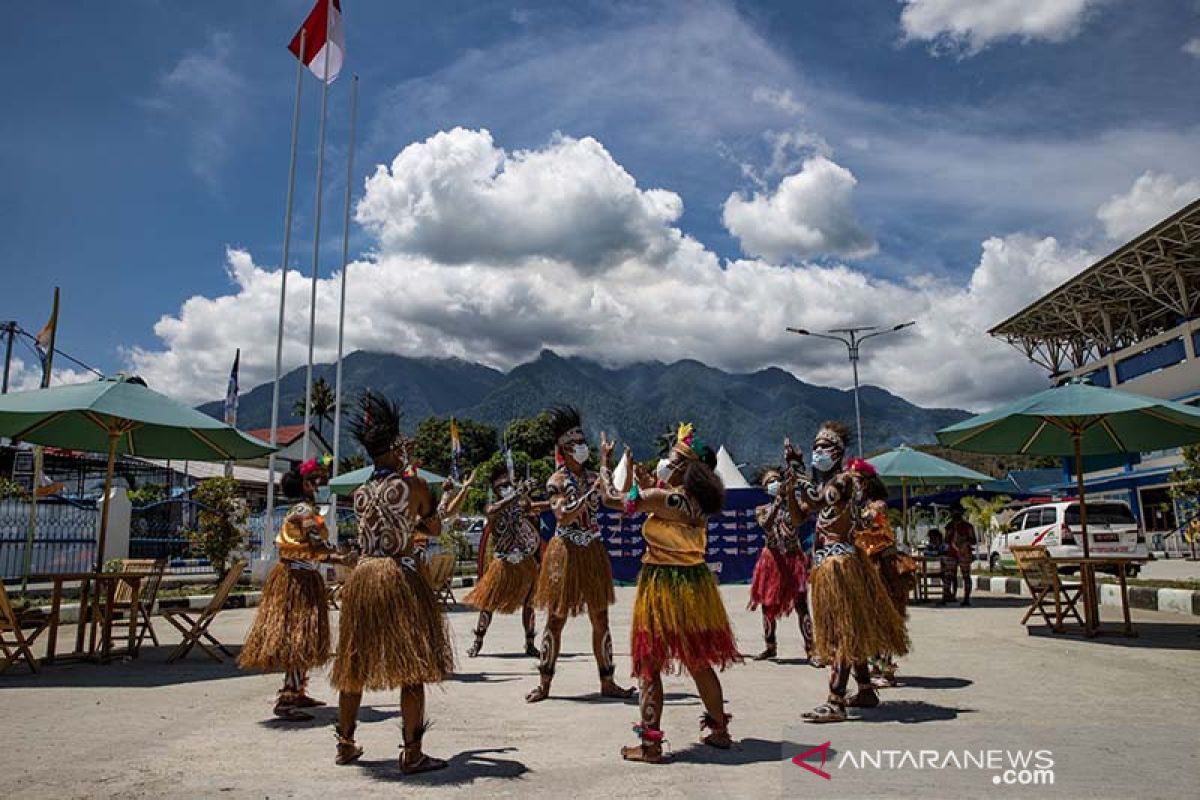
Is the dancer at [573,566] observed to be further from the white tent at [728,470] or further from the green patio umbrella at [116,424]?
the white tent at [728,470]

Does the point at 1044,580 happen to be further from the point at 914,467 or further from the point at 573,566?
the point at 573,566

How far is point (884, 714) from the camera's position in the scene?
5473mm

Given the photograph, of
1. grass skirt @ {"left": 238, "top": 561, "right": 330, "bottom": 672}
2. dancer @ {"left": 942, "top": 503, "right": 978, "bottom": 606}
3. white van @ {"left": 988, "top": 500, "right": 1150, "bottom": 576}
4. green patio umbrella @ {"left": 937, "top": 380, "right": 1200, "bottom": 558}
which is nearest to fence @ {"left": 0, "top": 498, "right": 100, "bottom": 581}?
grass skirt @ {"left": 238, "top": 561, "right": 330, "bottom": 672}

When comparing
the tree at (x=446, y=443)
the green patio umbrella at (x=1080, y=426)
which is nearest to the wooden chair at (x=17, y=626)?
the green patio umbrella at (x=1080, y=426)

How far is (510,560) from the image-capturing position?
845 cm

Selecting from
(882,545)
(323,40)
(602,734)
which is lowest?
(602,734)

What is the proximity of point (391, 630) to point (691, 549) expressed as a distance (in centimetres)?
166

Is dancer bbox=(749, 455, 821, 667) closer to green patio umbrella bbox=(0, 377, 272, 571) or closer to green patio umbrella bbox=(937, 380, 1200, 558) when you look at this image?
green patio umbrella bbox=(937, 380, 1200, 558)

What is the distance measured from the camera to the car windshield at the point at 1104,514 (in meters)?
19.3

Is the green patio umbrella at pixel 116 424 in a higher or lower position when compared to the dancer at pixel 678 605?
higher

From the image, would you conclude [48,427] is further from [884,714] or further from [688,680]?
[884,714]

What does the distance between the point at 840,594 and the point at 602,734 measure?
1.78 m

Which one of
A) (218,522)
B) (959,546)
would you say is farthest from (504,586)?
(218,522)

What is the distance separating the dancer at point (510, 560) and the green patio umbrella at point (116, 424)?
10.4ft
